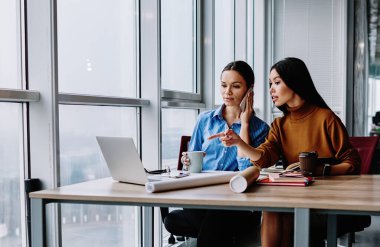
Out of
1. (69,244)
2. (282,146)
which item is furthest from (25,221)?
(282,146)

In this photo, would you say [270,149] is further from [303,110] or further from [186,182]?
[186,182]

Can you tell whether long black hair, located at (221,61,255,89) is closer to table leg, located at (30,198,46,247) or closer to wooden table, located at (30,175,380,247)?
wooden table, located at (30,175,380,247)

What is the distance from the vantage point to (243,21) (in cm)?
550

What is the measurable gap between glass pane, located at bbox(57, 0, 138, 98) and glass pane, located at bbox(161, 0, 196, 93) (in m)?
0.39

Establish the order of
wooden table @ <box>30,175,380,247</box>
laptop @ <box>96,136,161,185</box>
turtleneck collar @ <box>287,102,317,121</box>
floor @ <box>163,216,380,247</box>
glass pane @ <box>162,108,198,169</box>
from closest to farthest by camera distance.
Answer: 1. wooden table @ <box>30,175,380,247</box>
2. laptop @ <box>96,136,161,185</box>
3. turtleneck collar @ <box>287,102,317,121</box>
4. glass pane @ <box>162,108,198,169</box>
5. floor @ <box>163,216,380,247</box>

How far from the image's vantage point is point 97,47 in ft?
8.95

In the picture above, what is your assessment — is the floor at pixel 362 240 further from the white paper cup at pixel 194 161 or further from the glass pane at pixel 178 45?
the white paper cup at pixel 194 161

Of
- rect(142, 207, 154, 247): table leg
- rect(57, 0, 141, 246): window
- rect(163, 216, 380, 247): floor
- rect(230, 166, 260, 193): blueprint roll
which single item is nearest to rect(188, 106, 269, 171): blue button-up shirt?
rect(142, 207, 154, 247): table leg

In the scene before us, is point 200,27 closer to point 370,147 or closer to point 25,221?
point 370,147

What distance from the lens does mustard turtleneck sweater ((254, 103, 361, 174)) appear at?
7.06 feet

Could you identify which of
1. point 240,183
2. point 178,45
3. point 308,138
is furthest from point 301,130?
point 178,45

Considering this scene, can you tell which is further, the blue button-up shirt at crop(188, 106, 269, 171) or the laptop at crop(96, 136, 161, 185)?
the blue button-up shirt at crop(188, 106, 269, 171)

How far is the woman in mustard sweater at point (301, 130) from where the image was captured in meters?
2.13

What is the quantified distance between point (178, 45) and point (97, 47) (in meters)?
1.13
